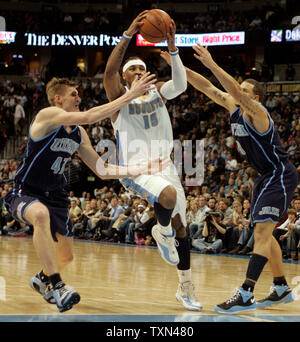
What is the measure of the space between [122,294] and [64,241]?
3.60 feet

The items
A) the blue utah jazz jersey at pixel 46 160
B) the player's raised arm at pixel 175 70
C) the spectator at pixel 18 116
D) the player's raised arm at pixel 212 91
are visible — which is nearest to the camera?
the blue utah jazz jersey at pixel 46 160

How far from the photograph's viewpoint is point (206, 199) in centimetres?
1265

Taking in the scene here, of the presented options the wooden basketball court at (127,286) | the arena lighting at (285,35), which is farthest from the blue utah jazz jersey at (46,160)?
the arena lighting at (285,35)

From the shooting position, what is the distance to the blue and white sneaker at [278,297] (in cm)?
568

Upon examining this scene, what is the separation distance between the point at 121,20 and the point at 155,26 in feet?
76.6

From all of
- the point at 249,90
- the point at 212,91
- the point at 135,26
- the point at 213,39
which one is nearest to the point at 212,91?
the point at 212,91

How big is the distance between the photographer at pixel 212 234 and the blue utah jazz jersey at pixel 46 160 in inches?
257

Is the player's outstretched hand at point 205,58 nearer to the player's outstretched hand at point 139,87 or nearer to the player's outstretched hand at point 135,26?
the player's outstretched hand at point 135,26

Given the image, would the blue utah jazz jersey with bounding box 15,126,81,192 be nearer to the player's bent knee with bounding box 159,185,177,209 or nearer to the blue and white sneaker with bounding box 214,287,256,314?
the player's bent knee with bounding box 159,185,177,209

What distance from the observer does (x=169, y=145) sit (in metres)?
5.82

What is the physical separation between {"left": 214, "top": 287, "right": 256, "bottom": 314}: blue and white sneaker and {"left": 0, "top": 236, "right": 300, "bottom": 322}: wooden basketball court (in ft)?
0.25

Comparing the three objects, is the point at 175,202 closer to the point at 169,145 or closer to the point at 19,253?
the point at 169,145
